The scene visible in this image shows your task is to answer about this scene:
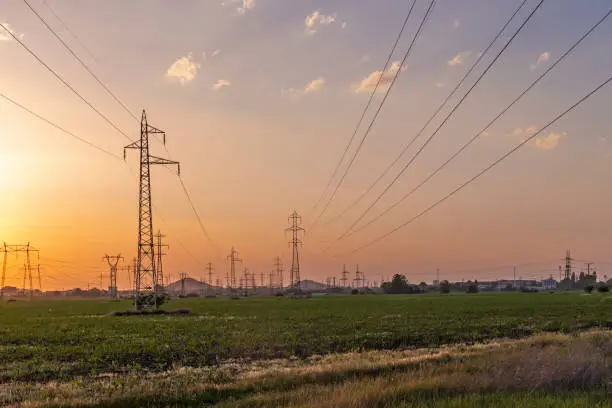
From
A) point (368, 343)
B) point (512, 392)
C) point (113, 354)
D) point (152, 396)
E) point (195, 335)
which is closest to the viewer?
point (512, 392)

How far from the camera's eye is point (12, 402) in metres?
16.6

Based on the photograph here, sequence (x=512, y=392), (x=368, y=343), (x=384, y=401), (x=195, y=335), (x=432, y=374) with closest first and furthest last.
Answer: (x=384, y=401), (x=512, y=392), (x=432, y=374), (x=368, y=343), (x=195, y=335)

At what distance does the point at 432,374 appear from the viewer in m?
17.9

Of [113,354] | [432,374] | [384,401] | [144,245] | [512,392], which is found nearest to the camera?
[384,401]

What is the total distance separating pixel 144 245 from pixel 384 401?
174 ft

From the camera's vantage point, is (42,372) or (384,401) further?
(42,372)

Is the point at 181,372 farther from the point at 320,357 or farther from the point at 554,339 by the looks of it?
the point at 554,339

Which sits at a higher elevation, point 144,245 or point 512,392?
point 144,245

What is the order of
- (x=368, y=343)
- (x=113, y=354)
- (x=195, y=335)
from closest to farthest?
1. (x=113, y=354)
2. (x=368, y=343)
3. (x=195, y=335)

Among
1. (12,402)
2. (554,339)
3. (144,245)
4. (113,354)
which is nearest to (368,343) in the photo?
(554,339)

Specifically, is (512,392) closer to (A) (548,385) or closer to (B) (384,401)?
(A) (548,385)

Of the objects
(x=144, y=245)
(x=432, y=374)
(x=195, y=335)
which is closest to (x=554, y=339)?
(x=432, y=374)

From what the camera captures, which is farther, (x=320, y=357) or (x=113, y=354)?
(x=113, y=354)

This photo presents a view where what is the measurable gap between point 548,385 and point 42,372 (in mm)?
19359
